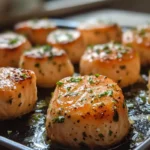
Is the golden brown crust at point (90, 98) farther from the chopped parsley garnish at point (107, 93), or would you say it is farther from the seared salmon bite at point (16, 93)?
the seared salmon bite at point (16, 93)

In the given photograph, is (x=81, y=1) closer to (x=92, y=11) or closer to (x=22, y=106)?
(x=92, y=11)

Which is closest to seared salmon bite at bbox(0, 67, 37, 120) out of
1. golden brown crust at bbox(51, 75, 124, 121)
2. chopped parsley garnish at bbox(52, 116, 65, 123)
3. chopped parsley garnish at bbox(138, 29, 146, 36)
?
golden brown crust at bbox(51, 75, 124, 121)

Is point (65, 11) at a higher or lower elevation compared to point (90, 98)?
lower

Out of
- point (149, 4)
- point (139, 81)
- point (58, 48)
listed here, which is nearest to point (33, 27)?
point (58, 48)

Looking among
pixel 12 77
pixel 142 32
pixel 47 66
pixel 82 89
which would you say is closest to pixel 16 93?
pixel 12 77

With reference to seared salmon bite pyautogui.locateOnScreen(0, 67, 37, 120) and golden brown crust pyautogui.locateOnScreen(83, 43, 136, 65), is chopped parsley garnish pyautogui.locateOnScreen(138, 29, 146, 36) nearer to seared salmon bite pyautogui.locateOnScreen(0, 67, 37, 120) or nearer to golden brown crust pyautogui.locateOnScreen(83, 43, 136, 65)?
golden brown crust pyautogui.locateOnScreen(83, 43, 136, 65)

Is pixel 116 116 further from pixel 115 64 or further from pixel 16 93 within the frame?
pixel 115 64

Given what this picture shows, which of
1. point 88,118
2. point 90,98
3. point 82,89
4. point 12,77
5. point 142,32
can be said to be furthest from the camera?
point 142,32
